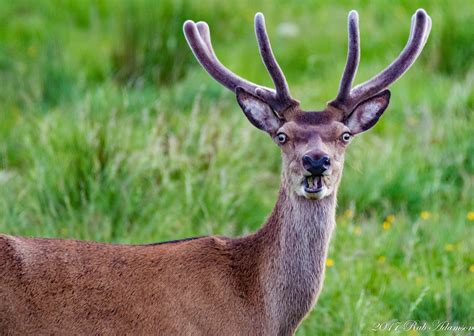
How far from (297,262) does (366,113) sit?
31.5 inches

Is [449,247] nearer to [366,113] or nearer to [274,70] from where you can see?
[366,113]

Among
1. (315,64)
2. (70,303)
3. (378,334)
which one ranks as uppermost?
(315,64)

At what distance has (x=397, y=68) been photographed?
5.98m

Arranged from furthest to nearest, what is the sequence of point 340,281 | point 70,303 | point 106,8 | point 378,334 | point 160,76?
point 106,8, point 160,76, point 340,281, point 378,334, point 70,303

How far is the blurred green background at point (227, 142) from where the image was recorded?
7504mm

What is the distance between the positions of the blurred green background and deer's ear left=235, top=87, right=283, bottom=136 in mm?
1448

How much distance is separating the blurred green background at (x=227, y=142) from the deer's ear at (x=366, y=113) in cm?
134

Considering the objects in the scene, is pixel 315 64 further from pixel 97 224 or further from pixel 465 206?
pixel 97 224

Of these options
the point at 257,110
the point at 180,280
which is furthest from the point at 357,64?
the point at 180,280

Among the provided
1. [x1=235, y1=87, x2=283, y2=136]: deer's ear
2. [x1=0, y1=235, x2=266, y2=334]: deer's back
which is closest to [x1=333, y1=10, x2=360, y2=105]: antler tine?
[x1=235, y1=87, x2=283, y2=136]: deer's ear

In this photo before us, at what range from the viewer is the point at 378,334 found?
21.7 feet

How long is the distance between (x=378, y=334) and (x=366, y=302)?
25cm

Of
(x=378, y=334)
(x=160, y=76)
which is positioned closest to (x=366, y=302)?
(x=378, y=334)

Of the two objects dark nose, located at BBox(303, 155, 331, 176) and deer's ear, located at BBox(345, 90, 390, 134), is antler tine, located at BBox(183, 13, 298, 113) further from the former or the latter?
dark nose, located at BBox(303, 155, 331, 176)
